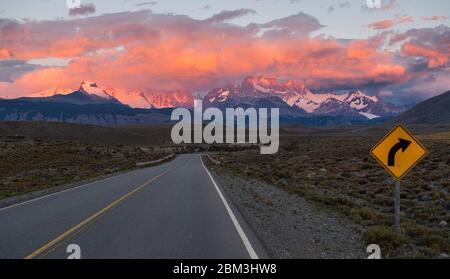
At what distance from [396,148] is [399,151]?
101 millimetres

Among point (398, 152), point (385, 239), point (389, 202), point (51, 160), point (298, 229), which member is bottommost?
point (51, 160)

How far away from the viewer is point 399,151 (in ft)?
40.3

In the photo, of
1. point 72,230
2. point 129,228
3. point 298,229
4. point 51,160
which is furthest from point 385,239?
point 51,160

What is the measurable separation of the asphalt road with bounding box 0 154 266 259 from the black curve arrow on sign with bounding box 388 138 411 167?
387cm

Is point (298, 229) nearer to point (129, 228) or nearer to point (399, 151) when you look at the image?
point (399, 151)

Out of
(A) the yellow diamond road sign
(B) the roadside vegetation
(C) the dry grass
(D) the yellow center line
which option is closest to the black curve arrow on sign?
(A) the yellow diamond road sign

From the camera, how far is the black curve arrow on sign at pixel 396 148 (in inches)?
480

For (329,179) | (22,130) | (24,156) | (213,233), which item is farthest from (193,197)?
(22,130)

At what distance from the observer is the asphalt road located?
32.5 ft

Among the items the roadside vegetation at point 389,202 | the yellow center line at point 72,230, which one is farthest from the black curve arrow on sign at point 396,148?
the yellow center line at point 72,230

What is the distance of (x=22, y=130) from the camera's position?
152000 mm

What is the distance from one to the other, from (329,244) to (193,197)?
9867mm
